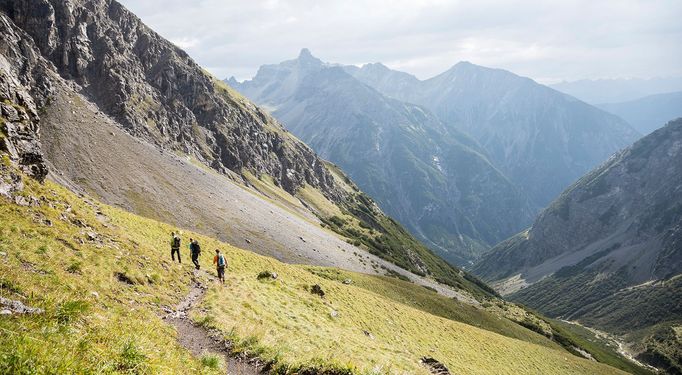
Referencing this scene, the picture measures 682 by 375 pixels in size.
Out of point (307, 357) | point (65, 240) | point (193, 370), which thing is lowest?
point (307, 357)

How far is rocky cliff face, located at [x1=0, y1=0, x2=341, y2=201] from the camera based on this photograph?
133m

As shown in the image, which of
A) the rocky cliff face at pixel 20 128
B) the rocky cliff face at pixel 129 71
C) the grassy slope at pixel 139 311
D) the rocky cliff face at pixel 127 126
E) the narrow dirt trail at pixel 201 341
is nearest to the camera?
the grassy slope at pixel 139 311

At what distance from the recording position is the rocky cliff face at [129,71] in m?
133

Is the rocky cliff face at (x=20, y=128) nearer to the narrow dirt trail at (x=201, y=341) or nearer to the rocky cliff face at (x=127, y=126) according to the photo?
the narrow dirt trail at (x=201, y=341)

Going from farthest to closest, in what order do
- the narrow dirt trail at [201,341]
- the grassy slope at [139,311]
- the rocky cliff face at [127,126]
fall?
the rocky cliff face at [127,126], the narrow dirt trail at [201,341], the grassy slope at [139,311]

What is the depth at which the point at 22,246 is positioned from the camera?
2139 centimetres

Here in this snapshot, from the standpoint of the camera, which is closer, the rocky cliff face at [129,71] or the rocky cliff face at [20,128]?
the rocky cliff face at [20,128]

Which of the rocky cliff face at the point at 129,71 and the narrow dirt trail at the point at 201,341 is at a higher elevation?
the rocky cliff face at the point at 129,71

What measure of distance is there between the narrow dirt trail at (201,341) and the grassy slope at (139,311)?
766 mm

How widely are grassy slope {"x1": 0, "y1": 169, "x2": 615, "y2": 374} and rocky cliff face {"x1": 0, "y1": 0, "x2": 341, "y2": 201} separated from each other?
345ft

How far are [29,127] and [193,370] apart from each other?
33.6 m

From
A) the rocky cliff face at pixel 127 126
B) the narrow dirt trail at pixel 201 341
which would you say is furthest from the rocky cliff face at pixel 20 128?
the rocky cliff face at pixel 127 126

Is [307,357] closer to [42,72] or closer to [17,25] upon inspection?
[42,72]

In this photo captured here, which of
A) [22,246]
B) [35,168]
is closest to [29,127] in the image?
[35,168]
